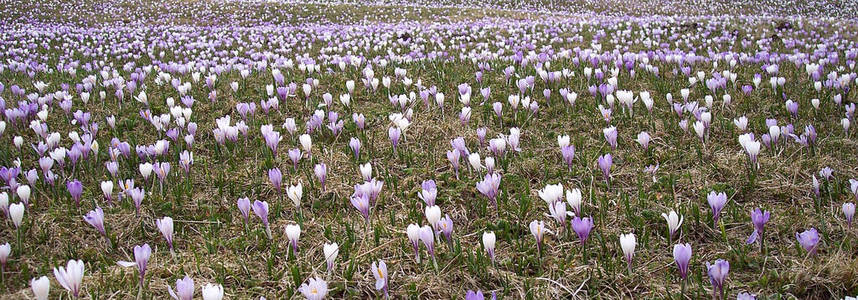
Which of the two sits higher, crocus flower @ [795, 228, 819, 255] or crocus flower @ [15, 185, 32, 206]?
crocus flower @ [15, 185, 32, 206]

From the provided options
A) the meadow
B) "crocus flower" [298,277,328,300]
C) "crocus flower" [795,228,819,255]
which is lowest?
the meadow

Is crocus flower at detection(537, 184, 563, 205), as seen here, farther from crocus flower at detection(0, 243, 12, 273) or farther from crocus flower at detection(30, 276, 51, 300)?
crocus flower at detection(0, 243, 12, 273)

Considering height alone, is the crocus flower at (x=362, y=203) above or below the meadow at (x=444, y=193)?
above

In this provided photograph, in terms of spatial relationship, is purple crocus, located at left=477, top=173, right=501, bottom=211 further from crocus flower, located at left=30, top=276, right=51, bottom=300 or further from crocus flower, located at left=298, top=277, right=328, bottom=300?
crocus flower, located at left=30, top=276, right=51, bottom=300

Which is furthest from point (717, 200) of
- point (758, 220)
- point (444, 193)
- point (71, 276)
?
point (71, 276)

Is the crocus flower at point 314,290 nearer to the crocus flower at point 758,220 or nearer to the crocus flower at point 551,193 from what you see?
the crocus flower at point 551,193

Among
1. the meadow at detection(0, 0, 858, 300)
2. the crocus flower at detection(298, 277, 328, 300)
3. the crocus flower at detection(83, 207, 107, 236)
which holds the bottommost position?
the meadow at detection(0, 0, 858, 300)

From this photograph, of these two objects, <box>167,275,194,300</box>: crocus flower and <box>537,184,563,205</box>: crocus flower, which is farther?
<box>537,184,563,205</box>: crocus flower

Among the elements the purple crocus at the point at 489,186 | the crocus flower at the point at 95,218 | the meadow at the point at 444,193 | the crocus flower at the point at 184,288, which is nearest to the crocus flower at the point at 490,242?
the meadow at the point at 444,193

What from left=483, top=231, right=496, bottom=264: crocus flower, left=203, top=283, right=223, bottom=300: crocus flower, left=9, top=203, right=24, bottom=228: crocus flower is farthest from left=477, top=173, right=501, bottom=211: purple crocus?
left=9, top=203, right=24, bottom=228: crocus flower

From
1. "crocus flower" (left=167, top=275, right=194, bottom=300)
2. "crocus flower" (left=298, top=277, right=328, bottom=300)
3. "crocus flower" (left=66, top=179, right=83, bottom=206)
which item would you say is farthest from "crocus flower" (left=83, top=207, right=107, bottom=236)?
"crocus flower" (left=298, top=277, right=328, bottom=300)

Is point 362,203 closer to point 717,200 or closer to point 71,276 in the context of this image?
point 71,276

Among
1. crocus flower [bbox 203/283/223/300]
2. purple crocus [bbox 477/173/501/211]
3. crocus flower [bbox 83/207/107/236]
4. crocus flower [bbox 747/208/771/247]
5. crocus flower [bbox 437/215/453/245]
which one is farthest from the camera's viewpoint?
purple crocus [bbox 477/173/501/211]

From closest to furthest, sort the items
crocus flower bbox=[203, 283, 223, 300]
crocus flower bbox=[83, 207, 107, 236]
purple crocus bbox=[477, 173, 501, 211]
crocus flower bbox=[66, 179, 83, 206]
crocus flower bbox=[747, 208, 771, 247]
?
crocus flower bbox=[203, 283, 223, 300] < crocus flower bbox=[747, 208, 771, 247] < crocus flower bbox=[83, 207, 107, 236] < purple crocus bbox=[477, 173, 501, 211] < crocus flower bbox=[66, 179, 83, 206]
